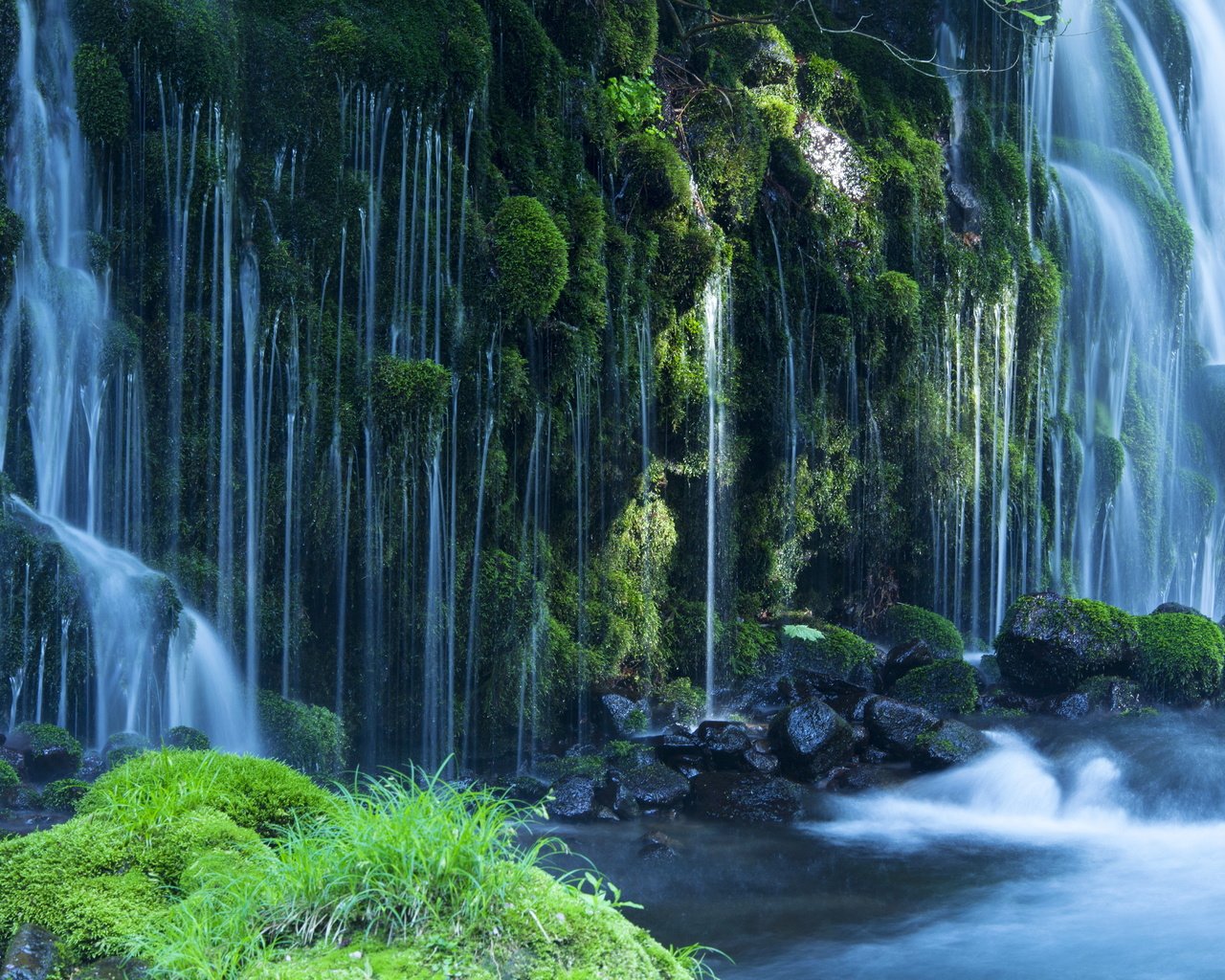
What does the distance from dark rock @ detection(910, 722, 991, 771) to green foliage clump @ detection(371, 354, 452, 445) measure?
17.2 ft

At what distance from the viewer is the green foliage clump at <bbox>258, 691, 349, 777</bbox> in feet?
32.1

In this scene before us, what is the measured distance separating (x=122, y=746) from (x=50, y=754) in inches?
20.1

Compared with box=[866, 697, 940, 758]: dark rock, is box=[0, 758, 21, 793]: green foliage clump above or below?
above

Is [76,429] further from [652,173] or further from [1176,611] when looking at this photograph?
[1176,611]

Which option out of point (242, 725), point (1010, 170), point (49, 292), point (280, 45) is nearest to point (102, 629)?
point (242, 725)

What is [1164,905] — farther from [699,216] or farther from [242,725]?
[699,216]

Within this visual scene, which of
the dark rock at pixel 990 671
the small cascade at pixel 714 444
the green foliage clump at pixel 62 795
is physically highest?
the small cascade at pixel 714 444

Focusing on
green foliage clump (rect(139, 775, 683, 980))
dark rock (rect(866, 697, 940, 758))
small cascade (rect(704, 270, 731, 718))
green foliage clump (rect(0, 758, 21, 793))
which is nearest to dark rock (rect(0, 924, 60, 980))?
green foliage clump (rect(139, 775, 683, 980))

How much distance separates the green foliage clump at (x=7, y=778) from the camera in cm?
747

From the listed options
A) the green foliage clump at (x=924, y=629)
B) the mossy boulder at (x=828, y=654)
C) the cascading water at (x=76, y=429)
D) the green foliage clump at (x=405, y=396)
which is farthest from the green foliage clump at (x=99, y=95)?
the green foliage clump at (x=924, y=629)

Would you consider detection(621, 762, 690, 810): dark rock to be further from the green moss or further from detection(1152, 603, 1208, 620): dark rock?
detection(1152, 603, 1208, 620): dark rock

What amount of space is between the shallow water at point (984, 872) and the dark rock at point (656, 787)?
38 centimetres

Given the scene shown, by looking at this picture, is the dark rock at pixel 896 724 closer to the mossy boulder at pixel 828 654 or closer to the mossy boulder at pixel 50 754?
the mossy boulder at pixel 828 654

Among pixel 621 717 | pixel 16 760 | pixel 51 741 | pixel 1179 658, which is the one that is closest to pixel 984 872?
pixel 621 717
